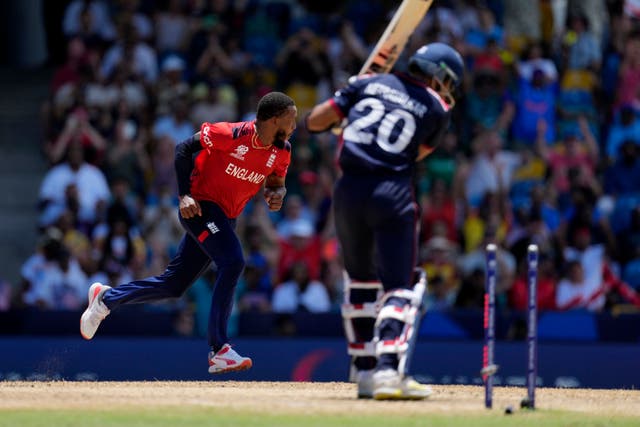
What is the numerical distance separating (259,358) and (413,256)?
5.69 metres

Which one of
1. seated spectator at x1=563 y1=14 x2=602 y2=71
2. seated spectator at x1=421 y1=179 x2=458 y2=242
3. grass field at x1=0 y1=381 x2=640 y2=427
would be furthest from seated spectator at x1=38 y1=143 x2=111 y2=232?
seated spectator at x1=563 y1=14 x2=602 y2=71

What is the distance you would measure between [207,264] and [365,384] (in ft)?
6.01

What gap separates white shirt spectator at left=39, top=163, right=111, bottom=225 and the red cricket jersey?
263 inches

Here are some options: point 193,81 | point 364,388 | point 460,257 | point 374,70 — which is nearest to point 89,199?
point 193,81

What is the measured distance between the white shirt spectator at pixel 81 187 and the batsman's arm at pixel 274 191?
6.72m

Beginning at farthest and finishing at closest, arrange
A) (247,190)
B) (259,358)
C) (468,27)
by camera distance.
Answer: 1. (468,27)
2. (259,358)
3. (247,190)

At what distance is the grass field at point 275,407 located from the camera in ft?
28.9

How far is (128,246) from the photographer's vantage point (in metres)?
17.0

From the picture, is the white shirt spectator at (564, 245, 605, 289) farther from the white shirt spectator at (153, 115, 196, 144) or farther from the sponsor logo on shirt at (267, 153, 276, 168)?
the sponsor logo on shirt at (267, 153, 276, 168)

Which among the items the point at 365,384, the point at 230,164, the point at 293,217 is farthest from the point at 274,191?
the point at 293,217

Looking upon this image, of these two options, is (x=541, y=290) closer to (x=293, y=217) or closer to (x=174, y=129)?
(x=293, y=217)

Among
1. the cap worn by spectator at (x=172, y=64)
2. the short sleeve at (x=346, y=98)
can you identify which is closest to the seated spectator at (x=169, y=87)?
the cap worn by spectator at (x=172, y=64)

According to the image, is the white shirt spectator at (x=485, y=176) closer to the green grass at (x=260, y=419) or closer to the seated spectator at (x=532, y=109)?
the seated spectator at (x=532, y=109)

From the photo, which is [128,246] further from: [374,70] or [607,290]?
[374,70]
